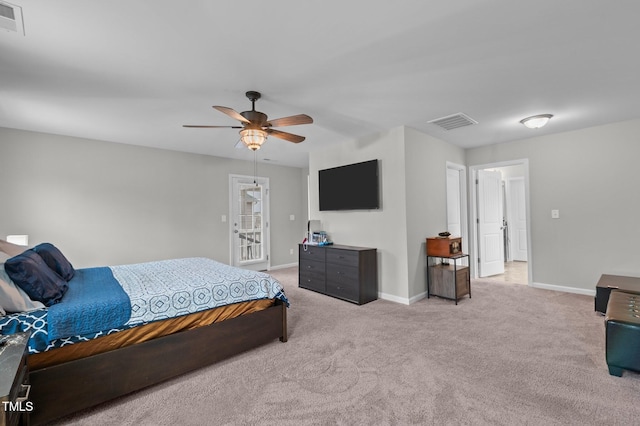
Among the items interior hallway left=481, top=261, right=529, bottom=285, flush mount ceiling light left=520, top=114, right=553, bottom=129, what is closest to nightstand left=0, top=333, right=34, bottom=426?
flush mount ceiling light left=520, top=114, right=553, bottom=129

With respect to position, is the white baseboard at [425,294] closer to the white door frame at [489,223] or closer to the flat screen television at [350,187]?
the white door frame at [489,223]

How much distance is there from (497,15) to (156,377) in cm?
327

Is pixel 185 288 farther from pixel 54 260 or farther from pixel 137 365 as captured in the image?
pixel 54 260

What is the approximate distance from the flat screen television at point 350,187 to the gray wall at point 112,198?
209 cm

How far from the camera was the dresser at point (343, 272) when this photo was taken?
393 centimetres

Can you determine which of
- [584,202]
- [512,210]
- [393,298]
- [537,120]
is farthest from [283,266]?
[512,210]


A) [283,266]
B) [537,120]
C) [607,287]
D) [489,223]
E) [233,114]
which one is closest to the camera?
[233,114]

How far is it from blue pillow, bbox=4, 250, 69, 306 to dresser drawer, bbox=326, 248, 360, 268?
2.99 metres

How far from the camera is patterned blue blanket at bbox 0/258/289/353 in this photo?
5.54ft

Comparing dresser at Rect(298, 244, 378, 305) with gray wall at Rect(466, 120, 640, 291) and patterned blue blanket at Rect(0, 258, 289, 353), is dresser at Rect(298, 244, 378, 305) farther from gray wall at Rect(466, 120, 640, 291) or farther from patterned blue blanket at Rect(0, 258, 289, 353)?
gray wall at Rect(466, 120, 640, 291)

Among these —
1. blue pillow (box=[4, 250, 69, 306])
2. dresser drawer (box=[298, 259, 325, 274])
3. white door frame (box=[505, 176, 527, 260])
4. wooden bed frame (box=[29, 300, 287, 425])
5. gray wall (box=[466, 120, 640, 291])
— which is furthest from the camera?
white door frame (box=[505, 176, 527, 260])

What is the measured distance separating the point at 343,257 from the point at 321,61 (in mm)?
2605

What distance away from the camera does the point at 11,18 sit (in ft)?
5.78

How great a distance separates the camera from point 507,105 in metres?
3.22
